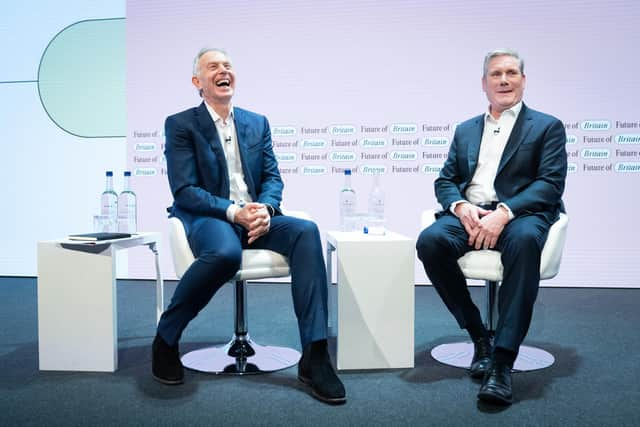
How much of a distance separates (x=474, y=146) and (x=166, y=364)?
1.55 meters

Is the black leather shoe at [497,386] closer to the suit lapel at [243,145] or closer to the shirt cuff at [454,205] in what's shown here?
the shirt cuff at [454,205]

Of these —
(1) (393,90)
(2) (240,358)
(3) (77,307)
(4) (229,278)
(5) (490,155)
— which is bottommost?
(2) (240,358)

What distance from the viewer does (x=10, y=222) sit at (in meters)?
4.81

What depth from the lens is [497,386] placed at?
1866mm

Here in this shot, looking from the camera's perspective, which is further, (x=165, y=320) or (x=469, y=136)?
(x=469, y=136)

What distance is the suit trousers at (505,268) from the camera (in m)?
1.96

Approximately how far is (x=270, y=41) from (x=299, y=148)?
0.85 metres

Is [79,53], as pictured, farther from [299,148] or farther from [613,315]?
[613,315]

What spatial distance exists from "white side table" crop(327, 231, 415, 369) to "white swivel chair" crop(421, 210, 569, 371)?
0.22 metres

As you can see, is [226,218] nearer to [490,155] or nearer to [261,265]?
[261,265]

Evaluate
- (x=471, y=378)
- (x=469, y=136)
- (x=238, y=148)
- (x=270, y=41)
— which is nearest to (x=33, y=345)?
(x=238, y=148)

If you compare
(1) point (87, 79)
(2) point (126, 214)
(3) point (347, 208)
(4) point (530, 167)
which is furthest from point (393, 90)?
(1) point (87, 79)

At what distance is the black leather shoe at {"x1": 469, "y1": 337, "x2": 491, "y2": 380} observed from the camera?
2139mm

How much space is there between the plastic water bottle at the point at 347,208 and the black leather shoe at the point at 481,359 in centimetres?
79
